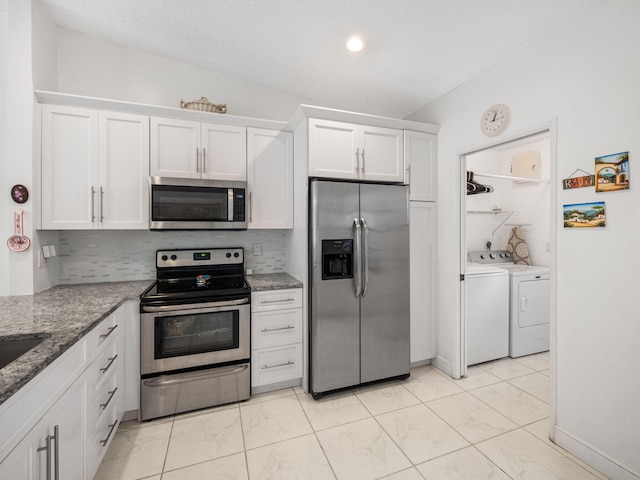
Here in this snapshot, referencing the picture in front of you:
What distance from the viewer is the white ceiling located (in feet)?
5.87

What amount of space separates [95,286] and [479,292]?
11.1 feet

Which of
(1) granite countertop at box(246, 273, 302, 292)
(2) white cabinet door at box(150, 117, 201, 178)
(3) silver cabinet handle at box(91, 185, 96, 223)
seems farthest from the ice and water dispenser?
(3) silver cabinet handle at box(91, 185, 96, 223)

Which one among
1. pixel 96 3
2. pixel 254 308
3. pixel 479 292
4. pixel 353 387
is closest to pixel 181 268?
pixel 254 308

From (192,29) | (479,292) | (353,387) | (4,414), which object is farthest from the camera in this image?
(479,292)

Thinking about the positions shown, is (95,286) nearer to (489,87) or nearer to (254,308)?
(254,308)

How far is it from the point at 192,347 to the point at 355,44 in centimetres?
250

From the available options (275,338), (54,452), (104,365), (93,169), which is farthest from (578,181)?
(93,169)

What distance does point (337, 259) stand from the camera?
233cm

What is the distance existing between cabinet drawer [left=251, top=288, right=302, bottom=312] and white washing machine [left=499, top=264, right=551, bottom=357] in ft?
7.38

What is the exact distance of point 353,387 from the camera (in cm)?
249

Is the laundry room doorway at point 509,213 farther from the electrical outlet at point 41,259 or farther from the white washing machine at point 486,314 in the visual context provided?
the electrical outlet at point 41,259

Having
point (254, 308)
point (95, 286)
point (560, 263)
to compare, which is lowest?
point (254, 308)

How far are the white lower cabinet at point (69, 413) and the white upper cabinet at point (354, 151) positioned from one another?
1.75 meters

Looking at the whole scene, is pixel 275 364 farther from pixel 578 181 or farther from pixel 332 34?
pixel 332 34
